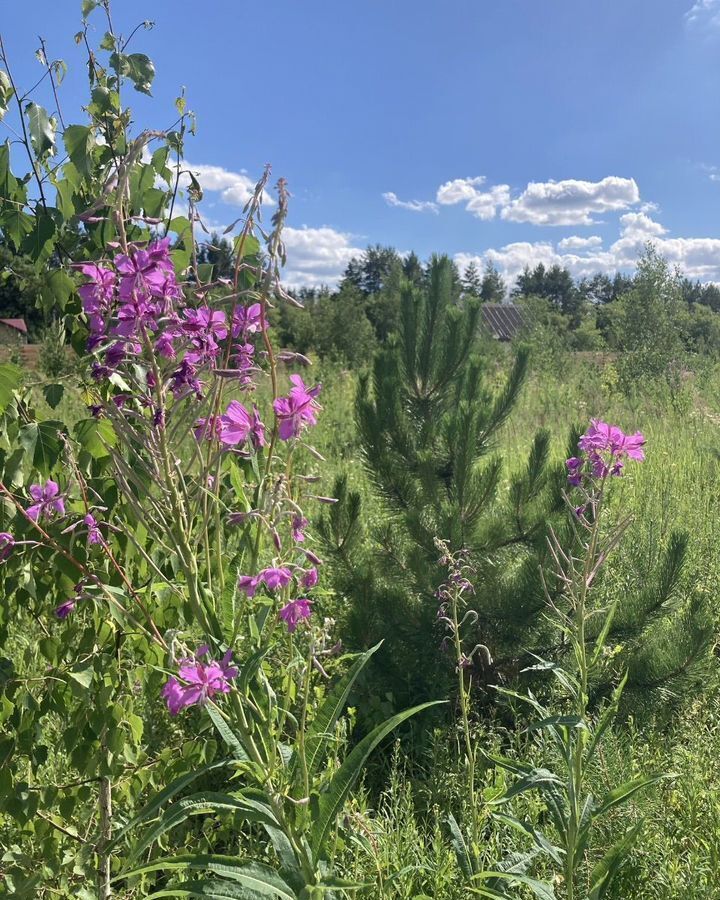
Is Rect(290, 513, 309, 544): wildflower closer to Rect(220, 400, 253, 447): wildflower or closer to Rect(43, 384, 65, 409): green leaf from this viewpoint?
Rect(220, 400, 253, 447): wildflower

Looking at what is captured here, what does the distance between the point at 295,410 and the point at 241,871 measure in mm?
745

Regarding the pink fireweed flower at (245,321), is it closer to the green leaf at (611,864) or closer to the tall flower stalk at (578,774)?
the tall flower stalk at (578,774)

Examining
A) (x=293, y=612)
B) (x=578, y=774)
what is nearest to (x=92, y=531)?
(x=293, y=612)

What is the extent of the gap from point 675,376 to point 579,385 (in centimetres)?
180

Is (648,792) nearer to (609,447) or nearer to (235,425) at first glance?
(609,447)

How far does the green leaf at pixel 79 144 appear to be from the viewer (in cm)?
117

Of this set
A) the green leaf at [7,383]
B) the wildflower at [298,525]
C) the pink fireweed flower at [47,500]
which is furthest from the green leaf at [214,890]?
the green leaf at [7,383]

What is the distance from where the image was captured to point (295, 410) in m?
1.06

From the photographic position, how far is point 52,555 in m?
1.30

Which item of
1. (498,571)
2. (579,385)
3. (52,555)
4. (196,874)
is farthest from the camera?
(579,385)

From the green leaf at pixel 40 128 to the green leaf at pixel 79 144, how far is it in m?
0.05

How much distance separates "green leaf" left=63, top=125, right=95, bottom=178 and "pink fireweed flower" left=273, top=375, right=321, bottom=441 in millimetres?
569

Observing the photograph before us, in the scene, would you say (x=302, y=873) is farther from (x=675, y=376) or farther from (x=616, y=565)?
(x=675, y=376)

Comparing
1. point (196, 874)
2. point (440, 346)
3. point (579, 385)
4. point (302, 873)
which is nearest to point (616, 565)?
point (440, 346)
